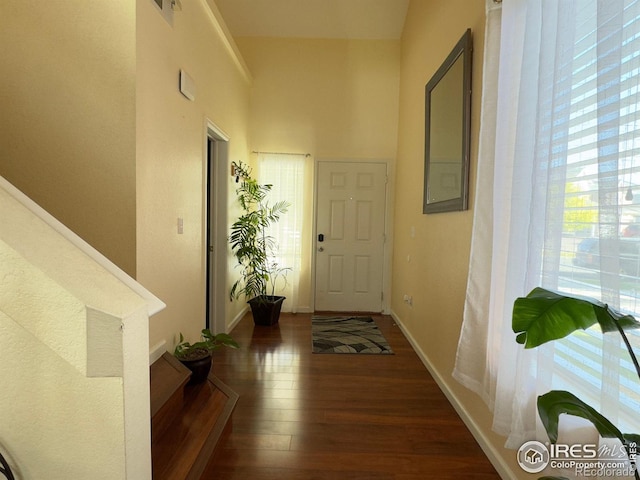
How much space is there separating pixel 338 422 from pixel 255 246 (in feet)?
8.48

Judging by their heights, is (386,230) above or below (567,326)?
above

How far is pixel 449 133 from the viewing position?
106 inches

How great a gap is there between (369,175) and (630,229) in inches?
158

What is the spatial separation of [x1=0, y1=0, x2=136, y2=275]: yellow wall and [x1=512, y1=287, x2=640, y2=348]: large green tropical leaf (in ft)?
6.17

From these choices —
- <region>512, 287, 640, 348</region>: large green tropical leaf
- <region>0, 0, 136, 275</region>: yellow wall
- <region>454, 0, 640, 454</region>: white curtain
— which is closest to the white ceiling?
<region>0, 0, 136, 275</region>: yellow wall

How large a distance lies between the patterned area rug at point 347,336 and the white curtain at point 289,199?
704 mm

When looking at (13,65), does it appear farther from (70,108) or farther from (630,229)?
(630,229)

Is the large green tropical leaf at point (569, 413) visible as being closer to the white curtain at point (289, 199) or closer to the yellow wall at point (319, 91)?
the white curtain at point (289, 199)

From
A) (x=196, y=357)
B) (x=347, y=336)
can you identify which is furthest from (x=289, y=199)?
(x=196, y=357)

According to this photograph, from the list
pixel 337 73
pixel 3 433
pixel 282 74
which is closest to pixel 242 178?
pixel 282 74

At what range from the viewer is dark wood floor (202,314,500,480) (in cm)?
190

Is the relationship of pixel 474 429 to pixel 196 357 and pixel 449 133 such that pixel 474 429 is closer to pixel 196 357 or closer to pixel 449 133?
pixel 196 357

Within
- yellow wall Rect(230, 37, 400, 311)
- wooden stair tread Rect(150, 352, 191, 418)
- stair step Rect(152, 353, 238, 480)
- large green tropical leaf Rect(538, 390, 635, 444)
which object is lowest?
stair step Rect(152, 353, 238, 480)

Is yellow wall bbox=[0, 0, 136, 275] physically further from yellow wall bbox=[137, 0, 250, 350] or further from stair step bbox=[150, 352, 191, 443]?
stair step bbox=[150, 352, 191, 443]
